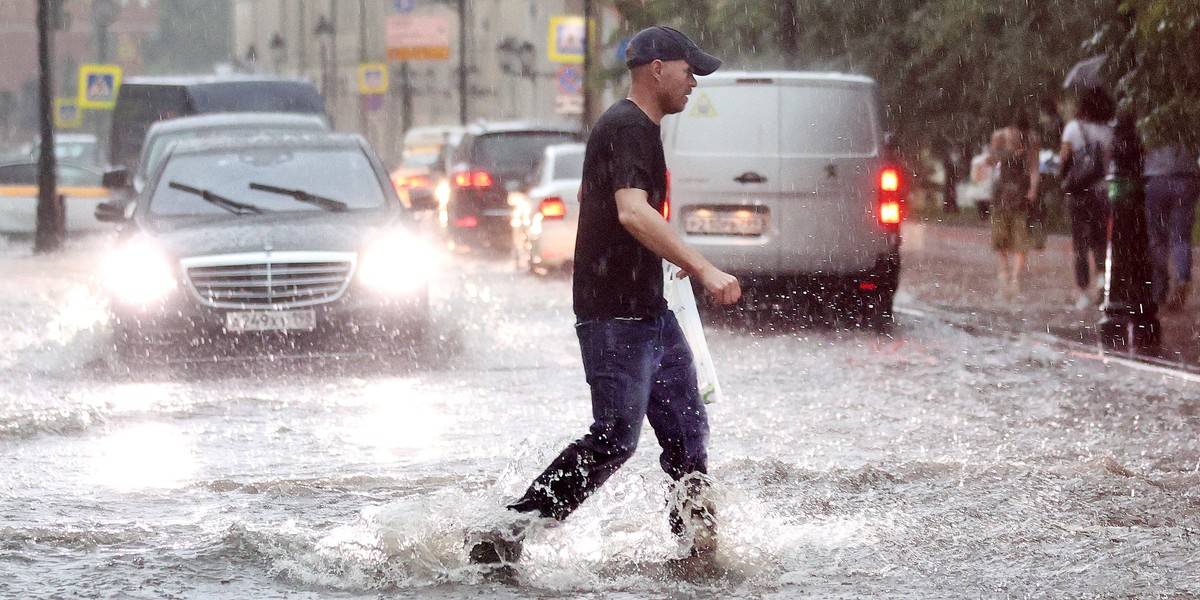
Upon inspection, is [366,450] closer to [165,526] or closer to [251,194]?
[165,526]

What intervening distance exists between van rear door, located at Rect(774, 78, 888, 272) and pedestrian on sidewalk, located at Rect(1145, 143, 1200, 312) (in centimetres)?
242

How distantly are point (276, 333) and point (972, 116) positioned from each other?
21.2m

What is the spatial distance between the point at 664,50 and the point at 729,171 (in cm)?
945

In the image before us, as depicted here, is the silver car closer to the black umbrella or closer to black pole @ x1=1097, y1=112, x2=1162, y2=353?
the black umbrella

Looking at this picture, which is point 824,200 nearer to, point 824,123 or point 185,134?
point 824,123

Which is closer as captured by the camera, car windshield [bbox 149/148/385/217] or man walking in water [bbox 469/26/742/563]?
man walking in water [bbox 469/26/742/563]

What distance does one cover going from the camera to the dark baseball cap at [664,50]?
20.3ft

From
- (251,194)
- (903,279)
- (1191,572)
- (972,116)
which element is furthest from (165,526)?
(972,116)

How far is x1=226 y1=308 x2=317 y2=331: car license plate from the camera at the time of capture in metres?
12.5

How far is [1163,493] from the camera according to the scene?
7828 millimetres

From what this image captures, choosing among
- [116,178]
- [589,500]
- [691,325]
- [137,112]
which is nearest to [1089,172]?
[116,178]

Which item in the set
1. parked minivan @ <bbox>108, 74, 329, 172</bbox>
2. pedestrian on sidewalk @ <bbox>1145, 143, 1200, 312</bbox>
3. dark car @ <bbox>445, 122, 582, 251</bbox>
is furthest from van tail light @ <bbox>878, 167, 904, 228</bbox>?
parked minivan @ <bbox>108, 74, 329, 172</bbox>

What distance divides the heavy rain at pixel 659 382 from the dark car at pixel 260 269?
0.02m

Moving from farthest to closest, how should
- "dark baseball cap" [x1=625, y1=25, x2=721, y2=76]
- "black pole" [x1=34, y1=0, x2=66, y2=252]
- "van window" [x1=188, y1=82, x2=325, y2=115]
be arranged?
"black pole" [x1=34, y1=0, x2=66, y2=252] < "van window" [x1=188, y1=82, x2=325, y2=115] < "dark baseball cap" [x1=625, y1=25, x2=721, y2=76]
